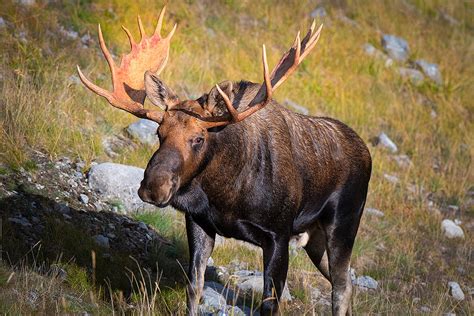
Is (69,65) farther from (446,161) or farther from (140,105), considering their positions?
(446,161)

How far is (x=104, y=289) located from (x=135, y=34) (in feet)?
18.7

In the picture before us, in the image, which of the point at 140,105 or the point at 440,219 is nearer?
the point at 140,105

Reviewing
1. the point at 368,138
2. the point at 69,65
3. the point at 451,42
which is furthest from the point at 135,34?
the point at 451,42

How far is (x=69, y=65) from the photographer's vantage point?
10.5 m

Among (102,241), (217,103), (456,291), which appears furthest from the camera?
(456,291)

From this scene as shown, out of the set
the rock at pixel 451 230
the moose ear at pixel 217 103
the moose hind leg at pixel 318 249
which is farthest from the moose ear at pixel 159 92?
the rock at pixel 451 230

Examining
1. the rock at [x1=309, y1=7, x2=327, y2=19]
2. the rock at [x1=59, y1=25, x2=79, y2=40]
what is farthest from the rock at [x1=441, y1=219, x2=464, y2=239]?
the rock at [x1=309, y1=7, x2=327, y2=19]

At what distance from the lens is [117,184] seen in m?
8.66

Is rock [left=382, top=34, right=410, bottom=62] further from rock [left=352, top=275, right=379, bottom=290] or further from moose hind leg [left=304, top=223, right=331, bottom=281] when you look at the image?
moose hind leg [left=304, top=223, right=331, bottom=281]

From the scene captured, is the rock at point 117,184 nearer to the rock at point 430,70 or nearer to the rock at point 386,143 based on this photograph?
the rock at point 386,143

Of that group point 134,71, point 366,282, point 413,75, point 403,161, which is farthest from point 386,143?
point 134,71

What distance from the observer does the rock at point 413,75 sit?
1495cm

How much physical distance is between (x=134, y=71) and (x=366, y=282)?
11.6 ft

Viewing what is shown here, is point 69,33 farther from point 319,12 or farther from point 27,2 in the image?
point 319,12
